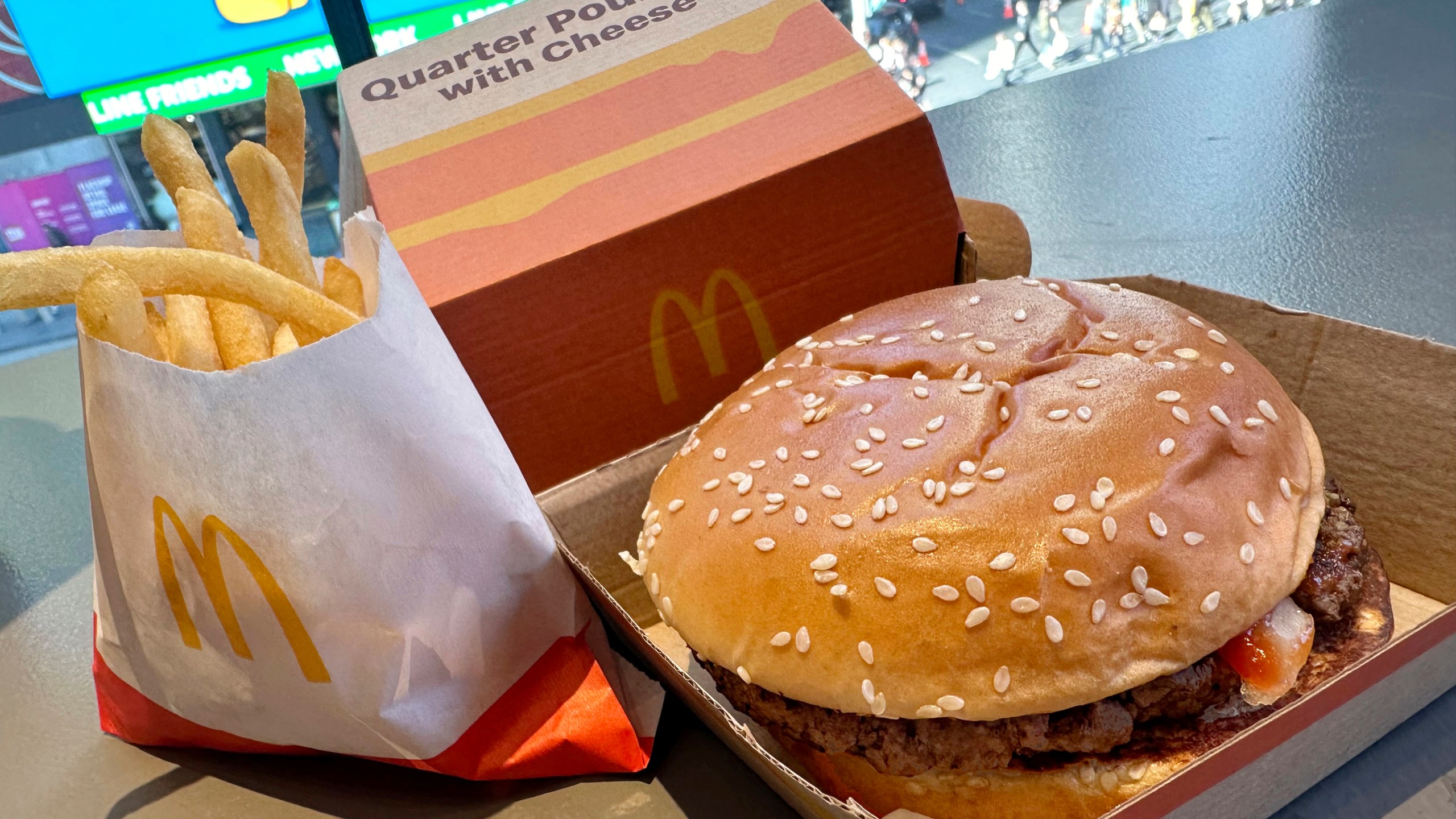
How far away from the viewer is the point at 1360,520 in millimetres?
1464

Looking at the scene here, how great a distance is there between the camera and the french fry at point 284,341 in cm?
124

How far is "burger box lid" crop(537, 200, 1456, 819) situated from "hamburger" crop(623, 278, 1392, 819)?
8cm

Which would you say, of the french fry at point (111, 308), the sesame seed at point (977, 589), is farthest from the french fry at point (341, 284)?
the sesame seed at point (977, 589)

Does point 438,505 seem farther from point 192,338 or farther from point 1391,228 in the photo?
point 1391,228

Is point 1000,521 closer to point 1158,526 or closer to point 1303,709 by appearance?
point 1158,526

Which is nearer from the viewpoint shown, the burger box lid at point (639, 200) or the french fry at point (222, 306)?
the french fry at point (222, 306)

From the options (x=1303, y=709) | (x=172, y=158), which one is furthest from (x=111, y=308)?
(x=1303, y=709)

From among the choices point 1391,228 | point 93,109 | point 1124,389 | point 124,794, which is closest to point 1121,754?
point 1124,389

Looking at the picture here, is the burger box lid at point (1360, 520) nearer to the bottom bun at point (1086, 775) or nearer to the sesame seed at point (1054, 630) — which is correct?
the bottom bun at point (1086, 775)

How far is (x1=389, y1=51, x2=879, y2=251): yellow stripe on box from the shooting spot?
5.32 ft

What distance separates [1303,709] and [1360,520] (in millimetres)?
708

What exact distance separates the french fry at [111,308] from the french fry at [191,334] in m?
0.08

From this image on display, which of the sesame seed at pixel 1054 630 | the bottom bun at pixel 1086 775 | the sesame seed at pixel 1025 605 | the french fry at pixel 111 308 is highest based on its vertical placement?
the french fry at pixel 111 308

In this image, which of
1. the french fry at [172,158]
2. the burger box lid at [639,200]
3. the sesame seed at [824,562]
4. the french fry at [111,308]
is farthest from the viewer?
the burger box lid at [639,200]
